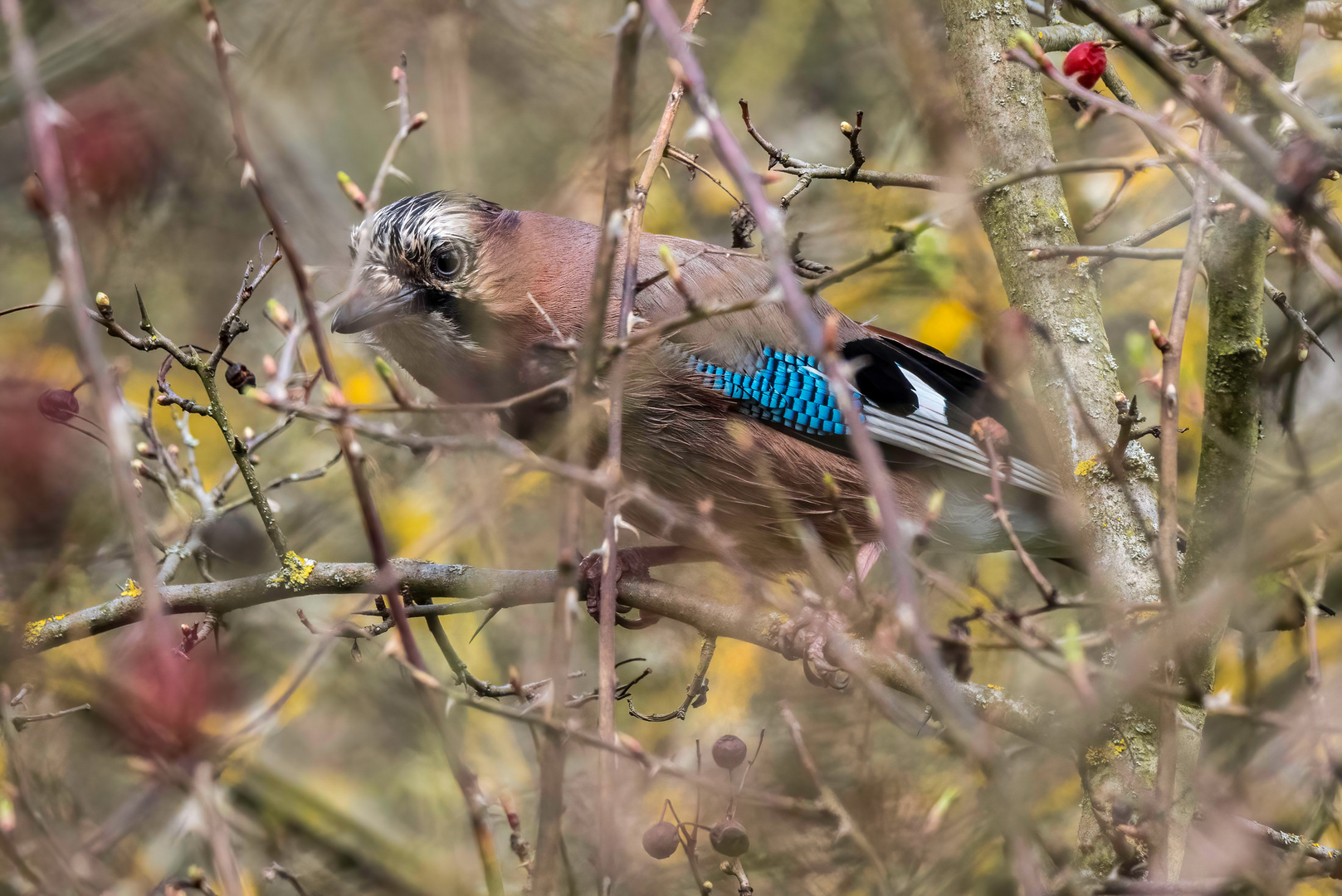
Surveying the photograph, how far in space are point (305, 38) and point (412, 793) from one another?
12.1ft

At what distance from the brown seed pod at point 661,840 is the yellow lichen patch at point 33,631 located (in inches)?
62.5

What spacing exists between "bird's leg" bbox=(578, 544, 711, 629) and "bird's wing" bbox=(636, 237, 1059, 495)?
0.52 m

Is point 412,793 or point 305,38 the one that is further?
point 305,38

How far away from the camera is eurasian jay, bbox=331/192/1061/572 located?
142 inches

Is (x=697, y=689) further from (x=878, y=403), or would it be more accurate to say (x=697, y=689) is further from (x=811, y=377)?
(x=878, y=403)

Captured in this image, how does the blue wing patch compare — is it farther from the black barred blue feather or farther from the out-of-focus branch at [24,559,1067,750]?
the out-of-focus branch at [24,559,1067,750]

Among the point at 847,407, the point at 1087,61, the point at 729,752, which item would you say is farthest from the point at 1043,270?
the point at 847,407

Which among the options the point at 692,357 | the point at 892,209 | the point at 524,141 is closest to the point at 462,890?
the point at 692,357

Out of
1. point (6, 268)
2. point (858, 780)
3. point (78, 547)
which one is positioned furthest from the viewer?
point (6, 268)

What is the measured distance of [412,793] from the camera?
512 centimetres

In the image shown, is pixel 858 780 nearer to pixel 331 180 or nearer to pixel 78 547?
pixel 78 547

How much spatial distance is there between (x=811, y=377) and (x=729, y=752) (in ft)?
5.20

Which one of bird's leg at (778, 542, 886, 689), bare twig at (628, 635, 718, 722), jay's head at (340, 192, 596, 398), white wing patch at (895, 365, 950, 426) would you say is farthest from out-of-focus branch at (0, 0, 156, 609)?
white wing patch at (895, 365, 950, 426)

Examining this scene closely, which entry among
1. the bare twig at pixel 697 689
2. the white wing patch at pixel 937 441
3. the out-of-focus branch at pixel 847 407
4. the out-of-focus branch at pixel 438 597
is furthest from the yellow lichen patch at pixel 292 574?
the white wing patch at pixel 937 441
